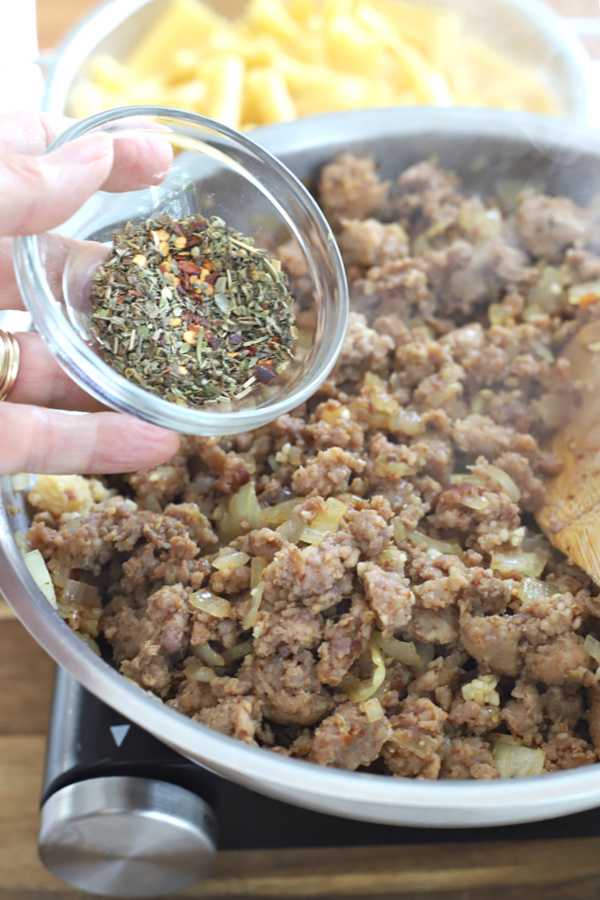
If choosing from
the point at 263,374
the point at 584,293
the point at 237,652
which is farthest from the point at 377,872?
the point at 584,293

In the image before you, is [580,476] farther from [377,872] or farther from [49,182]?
[49,182]

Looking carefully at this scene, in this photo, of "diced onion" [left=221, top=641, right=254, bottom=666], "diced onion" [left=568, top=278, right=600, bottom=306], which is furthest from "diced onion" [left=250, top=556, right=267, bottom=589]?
"diced onion" [left=568, top=278, right=600, bottom=306]

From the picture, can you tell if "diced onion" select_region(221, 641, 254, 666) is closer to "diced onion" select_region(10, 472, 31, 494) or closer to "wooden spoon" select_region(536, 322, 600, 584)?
"diced onion" select_region(10, 472, 31, 494)

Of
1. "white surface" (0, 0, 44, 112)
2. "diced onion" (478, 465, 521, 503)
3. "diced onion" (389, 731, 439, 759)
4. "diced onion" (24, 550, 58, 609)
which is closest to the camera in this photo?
"diced onion" (389, 731, 439, 759)

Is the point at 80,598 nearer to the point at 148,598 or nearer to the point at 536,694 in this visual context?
the point at 148,598

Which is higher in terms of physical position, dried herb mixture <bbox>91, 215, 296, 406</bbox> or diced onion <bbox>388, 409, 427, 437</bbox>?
dried herb mixture <bbox>91, 215, 296, 406</bbox>

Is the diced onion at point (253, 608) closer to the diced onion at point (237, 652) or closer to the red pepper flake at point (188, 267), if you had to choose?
the diced onion at point (237, 652)

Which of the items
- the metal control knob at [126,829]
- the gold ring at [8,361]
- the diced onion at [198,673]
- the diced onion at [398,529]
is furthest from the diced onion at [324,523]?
the gold ring at [8,361]
